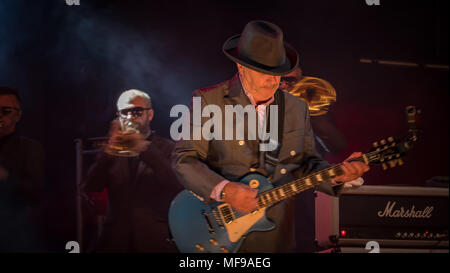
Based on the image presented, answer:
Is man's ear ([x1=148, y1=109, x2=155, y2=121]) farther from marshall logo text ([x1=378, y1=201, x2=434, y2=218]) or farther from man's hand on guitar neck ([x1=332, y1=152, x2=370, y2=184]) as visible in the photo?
marshall logo text ([x1=378, y1=201, x2=434, y2=218])

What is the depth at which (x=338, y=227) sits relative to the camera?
3.49 meters

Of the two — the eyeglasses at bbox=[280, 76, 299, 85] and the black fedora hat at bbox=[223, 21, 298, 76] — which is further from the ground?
the black fedora hat at bbox=[223, 21, 298, 76]

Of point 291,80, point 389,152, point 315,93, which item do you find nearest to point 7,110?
point 291,80

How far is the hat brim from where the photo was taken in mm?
3074

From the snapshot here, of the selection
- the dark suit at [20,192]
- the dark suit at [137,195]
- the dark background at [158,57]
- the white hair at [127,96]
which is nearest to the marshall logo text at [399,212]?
the dark background at [158,57]

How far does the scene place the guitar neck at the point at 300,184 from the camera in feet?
9.99

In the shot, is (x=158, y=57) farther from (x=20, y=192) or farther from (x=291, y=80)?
(x=20, y=192)

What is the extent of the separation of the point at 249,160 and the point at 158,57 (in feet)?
4.08

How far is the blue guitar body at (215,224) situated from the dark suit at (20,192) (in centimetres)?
135

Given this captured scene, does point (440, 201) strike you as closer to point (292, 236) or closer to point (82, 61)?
point (292, 236)

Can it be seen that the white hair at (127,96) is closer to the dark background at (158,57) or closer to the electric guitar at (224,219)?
the dark background at (158,57)

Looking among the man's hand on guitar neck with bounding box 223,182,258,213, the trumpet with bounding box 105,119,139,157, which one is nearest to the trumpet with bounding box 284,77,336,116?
the man's hand on guitar neck with bounding box 223,182,258,213

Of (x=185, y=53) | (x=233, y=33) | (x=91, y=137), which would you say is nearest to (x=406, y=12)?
(x=233, y=33)

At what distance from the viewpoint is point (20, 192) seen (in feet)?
12.2
